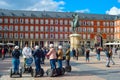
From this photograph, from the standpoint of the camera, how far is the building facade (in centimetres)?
10856

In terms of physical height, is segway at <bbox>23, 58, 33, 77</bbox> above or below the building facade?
below

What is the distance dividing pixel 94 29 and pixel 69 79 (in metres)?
104

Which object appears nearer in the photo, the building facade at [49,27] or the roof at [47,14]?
the building facade at [49,27]

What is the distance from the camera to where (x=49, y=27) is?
370ft

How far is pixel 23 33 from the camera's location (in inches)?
4326

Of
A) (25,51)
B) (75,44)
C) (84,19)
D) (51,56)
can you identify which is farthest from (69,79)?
(84,19)

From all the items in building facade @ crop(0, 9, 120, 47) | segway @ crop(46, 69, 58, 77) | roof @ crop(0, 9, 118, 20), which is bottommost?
segway @ crop(46, 69, 58, 77)

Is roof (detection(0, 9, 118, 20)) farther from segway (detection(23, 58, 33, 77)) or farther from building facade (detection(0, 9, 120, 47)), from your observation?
segway (detection(23, 58, 33, 77))

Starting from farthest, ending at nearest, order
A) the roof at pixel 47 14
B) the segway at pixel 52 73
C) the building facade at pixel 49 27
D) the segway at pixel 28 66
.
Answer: the roof at pixel 47 14, the building facade at pixel 49 27, the segway at pixel 28 66, the segway at pixel 52 73

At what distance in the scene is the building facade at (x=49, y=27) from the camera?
108562 mm

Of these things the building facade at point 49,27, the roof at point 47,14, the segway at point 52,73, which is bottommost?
the segway at point 52,73

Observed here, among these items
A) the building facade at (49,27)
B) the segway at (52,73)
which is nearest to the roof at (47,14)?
the building facade at (49,27)

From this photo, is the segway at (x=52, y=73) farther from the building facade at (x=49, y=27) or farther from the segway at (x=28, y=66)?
the building facade at (x=49, y=27)

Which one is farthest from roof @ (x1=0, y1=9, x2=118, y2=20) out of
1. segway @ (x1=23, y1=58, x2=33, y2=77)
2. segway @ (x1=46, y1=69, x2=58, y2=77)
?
segway @ (x1=46, y1=69, x2=58, y2=77)
